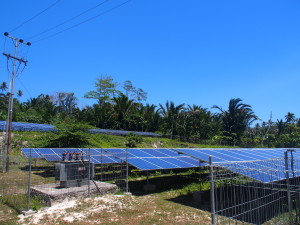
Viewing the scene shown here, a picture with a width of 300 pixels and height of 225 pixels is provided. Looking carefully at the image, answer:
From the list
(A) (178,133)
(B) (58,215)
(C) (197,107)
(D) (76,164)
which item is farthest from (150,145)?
(B) (58,215)

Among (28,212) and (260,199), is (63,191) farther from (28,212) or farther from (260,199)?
(260,199)

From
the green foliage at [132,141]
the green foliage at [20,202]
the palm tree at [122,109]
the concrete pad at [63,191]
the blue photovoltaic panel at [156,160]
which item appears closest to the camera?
the green foliage at [20,202]

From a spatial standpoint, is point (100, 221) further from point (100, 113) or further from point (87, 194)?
point (100, 113)

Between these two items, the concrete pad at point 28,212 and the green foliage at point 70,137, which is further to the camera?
the green foliage at point 70,137

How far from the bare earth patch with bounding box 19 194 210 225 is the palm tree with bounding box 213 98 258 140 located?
118 ft

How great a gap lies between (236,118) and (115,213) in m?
39.0

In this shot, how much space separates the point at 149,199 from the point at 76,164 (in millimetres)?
3122

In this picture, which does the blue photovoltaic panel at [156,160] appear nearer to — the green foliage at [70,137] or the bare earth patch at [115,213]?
the bare earth patch at [115,213]

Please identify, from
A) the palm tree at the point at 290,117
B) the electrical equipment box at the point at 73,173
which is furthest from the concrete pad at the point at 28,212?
the palm tree at the point at 290,117

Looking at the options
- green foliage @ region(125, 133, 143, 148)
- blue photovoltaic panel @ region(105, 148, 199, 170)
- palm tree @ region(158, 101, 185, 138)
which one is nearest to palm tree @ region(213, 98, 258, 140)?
palm tree @ region(158, 101, 185, 138)

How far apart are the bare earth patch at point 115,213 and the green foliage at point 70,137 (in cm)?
1318

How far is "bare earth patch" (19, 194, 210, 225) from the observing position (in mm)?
6828

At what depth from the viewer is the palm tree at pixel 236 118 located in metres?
42.8

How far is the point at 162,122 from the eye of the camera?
44562mm
